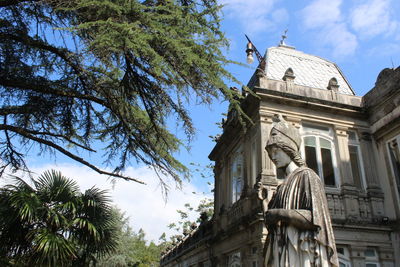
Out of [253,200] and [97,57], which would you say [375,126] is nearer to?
[253,200]

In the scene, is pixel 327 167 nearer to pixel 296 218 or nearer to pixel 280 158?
pixel 280 158

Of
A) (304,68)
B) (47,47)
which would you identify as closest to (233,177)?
(304,68)

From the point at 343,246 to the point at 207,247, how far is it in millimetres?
6435

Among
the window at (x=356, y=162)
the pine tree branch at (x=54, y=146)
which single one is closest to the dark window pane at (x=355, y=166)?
the window at (x=356, y=162)

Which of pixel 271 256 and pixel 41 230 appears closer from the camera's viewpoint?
pixel 271 256

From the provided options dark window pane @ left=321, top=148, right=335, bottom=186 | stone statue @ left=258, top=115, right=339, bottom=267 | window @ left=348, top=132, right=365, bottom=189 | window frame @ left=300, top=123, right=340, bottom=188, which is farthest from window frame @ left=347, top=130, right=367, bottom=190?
stone statue @ left=258, top=115, right=339, bottom=267

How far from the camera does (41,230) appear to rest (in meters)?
7.56

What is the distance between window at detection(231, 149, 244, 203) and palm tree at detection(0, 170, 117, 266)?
5.54m

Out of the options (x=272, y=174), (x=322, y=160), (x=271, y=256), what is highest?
(x=322, y=160)

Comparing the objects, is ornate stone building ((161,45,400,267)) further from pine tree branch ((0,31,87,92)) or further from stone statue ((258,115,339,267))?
stone statue ((258,115,339,267))

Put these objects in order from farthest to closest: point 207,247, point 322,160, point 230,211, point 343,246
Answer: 1. point 207,247
2. point 230,211
3. point 322,160
4. point 343,246

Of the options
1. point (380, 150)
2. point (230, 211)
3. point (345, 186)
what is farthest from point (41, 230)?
point (380, 150)

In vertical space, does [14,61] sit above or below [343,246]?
above

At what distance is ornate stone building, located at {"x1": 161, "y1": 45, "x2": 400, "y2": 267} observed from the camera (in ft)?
34.5
